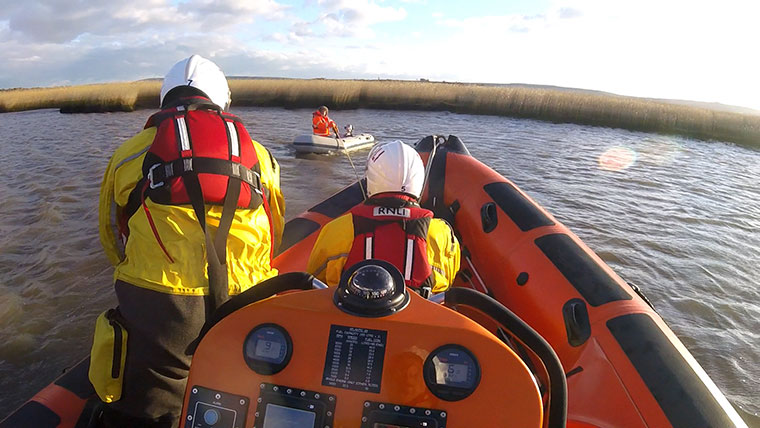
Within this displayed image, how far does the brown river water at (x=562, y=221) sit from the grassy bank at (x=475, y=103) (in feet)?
3.77

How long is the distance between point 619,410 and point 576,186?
21.1 ft

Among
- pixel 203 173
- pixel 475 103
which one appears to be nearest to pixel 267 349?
pixel 203 173

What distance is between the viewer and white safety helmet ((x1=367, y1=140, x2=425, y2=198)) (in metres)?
2.11

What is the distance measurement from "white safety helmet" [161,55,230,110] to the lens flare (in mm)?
8738

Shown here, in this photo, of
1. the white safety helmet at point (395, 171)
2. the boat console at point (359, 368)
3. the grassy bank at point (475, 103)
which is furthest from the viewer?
the grassy bank at point (475, 103)

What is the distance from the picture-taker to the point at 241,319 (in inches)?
42.7

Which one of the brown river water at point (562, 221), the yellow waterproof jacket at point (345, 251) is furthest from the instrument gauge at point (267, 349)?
the brown river water at point (562, 221)

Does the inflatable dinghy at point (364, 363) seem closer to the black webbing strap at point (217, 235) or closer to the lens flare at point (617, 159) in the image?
the black webbing strap at point (217, 235)

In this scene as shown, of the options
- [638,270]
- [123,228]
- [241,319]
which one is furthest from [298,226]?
[638,270]

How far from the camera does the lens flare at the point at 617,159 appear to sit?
30.3 feet

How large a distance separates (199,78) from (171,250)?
2.71 feet

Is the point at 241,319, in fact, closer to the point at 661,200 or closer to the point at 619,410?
the point at 619,410

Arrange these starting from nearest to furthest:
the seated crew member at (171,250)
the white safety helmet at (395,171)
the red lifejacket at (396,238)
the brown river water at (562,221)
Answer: the seated crew member at (171,250)
the red lifejacket at (396,238)
the white safety helmet at (395,171)
the brown river water at (562,221)

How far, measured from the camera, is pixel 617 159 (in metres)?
10.1
